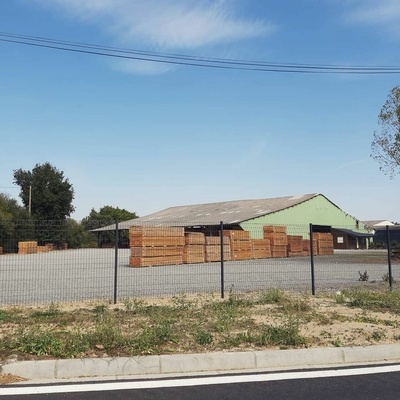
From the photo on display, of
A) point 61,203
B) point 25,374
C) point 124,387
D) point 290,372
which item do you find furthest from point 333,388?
point 61,203

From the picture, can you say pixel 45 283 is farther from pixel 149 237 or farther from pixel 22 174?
pixel 22 174

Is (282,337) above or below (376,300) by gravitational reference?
below

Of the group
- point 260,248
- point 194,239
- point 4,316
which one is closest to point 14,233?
point 4,316

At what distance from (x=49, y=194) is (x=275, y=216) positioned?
36509mm

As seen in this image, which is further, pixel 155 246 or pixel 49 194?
pixel 49 194

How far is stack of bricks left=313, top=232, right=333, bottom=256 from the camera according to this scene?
42031 mm

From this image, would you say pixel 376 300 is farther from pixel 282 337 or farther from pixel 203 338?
pixel 203 338

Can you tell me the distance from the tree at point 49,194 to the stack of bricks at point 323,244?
42.9 metres

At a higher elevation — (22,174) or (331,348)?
(22,174)

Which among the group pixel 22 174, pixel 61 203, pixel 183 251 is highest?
pixel 22 174

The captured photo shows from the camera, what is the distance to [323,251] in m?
42.7

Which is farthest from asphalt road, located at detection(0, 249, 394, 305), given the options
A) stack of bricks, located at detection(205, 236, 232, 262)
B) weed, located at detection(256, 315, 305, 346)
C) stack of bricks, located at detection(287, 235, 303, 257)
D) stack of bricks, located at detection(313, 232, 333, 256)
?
stack of bricks, located at detection(313, 232, 333, 256)

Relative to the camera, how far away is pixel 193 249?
3067cm

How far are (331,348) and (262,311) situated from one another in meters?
2.97
